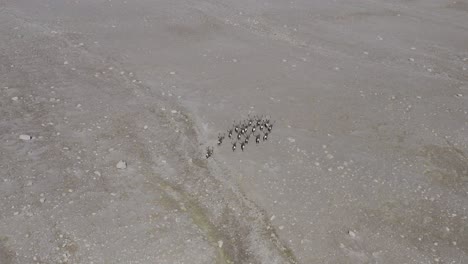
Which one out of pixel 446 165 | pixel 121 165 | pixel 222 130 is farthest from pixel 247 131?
pixel 446 165

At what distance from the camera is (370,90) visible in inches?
280

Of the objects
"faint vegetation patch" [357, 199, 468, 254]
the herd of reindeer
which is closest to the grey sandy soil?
"faint vegetation patch" [357, 199, 468, 254]

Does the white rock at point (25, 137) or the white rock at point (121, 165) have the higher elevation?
the white rock at point (121, 165)

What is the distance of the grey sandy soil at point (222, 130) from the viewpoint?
4656mm

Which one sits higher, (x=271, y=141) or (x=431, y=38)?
(x=431, y=38)

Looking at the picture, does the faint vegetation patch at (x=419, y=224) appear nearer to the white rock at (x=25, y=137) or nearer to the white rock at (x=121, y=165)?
the white rock at (x=121, y=165)

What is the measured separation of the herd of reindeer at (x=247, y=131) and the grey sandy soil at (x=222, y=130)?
4.9 inches

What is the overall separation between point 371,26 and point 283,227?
19.2 feet

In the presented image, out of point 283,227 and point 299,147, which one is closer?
point 283,227

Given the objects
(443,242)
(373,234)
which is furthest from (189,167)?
(443,242)

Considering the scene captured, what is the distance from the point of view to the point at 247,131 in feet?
20.0

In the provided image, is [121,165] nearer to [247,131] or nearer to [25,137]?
[25,137]

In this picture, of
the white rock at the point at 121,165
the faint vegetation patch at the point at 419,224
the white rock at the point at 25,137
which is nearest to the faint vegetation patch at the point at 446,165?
the faint vegetation patch at the point at 419,224

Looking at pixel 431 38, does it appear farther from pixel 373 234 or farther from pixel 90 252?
pixel 90 252
